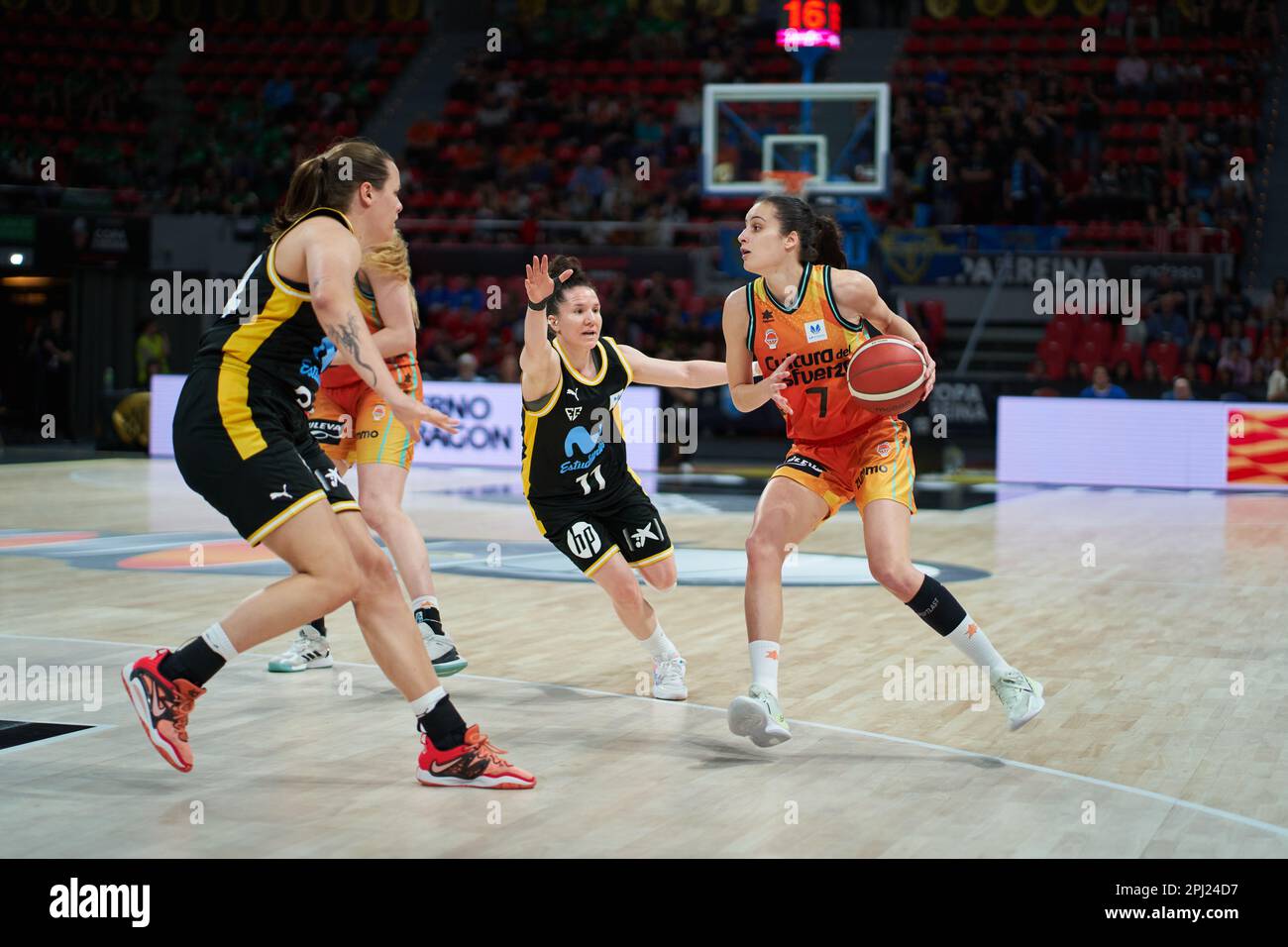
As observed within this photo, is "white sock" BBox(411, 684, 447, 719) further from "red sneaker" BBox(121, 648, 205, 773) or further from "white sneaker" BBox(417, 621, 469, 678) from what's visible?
"white sneaker" BBox(417, 621, 469, 678)

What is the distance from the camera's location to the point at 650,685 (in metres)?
6.05

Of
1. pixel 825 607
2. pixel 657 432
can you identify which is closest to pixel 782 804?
pixel 825 607

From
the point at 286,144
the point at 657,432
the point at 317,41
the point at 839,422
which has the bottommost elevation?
the point at 657,432

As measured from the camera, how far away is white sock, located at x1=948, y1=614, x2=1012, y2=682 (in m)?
5.23

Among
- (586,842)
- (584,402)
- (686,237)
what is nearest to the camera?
(586,842)

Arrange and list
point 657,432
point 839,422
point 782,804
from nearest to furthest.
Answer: point 782,804
point 839,422
point 657,432

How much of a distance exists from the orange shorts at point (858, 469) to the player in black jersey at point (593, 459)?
56cm

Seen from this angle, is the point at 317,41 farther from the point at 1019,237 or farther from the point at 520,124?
the point at 1019,237

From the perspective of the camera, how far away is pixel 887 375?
17.0ft

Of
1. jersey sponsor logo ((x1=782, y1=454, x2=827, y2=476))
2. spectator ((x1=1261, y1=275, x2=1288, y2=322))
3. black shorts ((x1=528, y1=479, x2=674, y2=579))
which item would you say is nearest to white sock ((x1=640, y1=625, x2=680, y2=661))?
black shorts ((x1=528, y1=479, x2=674, y2=579))

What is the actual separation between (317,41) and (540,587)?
21.9 m

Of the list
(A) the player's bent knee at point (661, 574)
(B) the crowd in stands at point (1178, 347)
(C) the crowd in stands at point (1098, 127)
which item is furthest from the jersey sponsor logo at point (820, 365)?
(C) the crowd in stands at point (1098, 127)

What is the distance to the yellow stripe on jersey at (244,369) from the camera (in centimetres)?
437

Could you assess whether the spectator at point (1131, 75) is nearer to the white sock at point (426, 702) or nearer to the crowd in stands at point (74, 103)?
the crowd in stands at point (74, 103)
